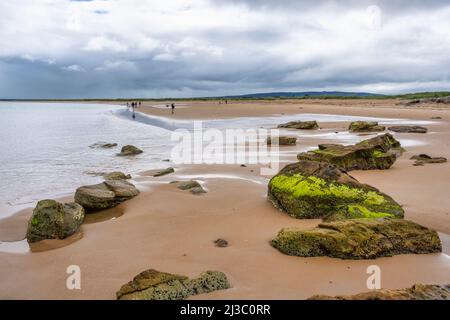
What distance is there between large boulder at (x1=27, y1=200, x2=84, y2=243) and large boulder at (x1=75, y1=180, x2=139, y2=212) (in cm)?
119

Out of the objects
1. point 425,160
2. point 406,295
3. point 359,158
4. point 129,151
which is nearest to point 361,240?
point 406,295

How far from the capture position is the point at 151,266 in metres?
5.62

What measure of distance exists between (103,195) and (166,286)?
469 cm

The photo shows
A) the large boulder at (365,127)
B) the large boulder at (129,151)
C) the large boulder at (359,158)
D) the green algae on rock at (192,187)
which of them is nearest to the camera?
the green algae on rock at (192,187)

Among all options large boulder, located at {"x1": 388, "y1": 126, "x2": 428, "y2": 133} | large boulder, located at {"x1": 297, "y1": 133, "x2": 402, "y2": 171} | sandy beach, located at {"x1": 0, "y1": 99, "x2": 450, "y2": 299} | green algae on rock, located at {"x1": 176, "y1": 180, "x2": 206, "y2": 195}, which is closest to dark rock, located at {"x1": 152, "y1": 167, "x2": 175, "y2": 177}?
sandy beach, located at {"x1": 0, "y1": 99, "x2": 450, "y2": 299}

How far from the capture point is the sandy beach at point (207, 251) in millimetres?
4984

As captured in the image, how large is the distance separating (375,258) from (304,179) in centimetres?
253

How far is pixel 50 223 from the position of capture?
689cm

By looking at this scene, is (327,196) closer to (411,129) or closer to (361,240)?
(361,240)

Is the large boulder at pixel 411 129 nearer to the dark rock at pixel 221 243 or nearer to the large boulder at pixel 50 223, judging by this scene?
the dark rock at pixel 221 243

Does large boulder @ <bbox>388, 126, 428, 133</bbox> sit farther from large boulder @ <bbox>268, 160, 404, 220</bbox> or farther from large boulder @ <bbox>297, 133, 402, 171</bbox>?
large boulder @ <bbox>268, 160, 404, 220</bbox>

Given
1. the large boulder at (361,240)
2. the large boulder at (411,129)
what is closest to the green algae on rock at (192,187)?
the large boulder at (361,240)

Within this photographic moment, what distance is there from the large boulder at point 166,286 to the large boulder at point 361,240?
4.96 feet

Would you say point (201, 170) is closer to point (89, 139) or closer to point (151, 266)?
point (151, 266)
